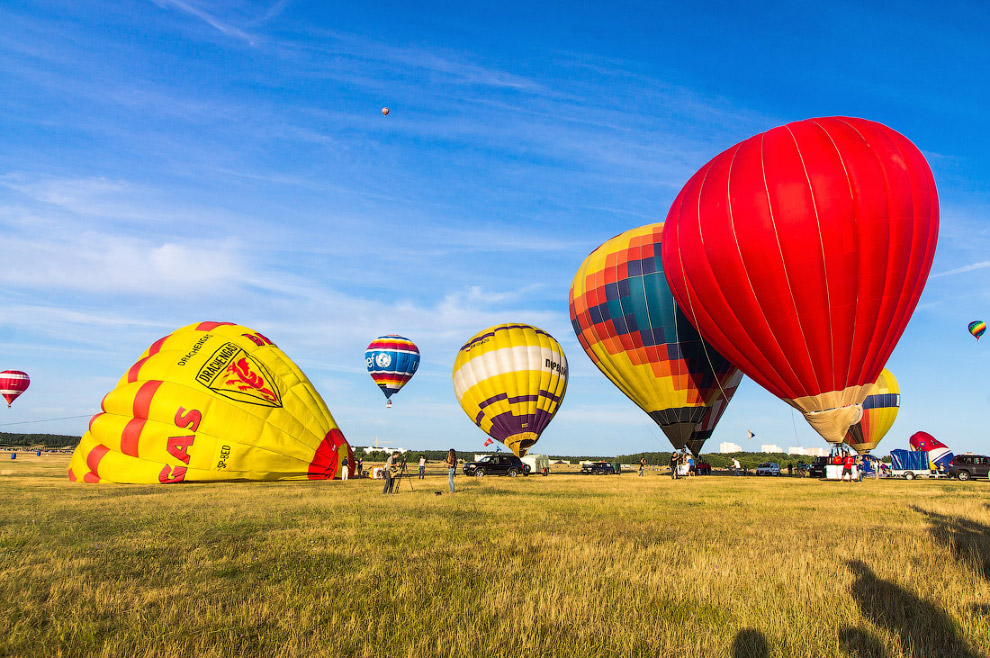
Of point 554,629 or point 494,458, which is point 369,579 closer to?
point 554,629

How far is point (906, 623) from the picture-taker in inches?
195

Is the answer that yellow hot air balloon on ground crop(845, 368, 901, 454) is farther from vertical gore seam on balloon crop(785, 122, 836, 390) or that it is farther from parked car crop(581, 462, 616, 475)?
vertical gore seam on balloon crop(785, 122, 836, 390)

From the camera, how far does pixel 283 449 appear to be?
72.3 feet

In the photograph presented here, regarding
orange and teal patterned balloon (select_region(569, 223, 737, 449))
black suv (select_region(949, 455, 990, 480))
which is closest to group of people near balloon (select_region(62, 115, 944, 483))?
orange and teal patterned balloon (select_region(569, 223, 737, 449))

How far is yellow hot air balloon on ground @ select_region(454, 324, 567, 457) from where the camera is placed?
4112 cm

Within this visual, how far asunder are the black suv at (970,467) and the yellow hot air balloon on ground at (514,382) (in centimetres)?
2778

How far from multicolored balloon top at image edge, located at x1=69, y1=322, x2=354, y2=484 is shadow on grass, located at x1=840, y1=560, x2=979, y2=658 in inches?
783

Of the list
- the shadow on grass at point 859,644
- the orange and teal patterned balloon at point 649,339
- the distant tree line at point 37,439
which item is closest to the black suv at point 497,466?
the orange and teal patterned balloon at point 649,339

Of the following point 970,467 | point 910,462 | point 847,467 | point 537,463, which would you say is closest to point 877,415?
point 910,462

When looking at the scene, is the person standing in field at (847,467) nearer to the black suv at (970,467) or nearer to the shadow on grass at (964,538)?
the black suv at (970,467)

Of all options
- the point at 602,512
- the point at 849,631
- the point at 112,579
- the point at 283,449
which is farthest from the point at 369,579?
the point at 283,449

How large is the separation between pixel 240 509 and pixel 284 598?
26.5ft

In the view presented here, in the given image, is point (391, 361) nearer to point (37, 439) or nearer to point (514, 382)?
point (514, 382)

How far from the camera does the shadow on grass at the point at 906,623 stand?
441 cm
